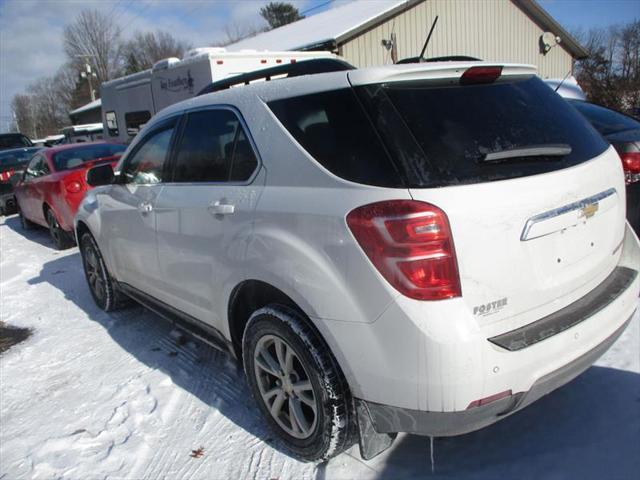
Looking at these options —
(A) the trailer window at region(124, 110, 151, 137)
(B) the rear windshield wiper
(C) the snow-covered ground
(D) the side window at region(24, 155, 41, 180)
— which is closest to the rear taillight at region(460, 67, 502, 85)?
(B) the rear windshield wiper

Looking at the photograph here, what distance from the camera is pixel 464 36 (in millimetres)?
18859

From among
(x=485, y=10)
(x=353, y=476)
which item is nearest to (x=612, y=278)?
(x=353, y=476)

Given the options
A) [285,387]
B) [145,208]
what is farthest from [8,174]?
[285,387]

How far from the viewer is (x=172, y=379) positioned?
3518 mm

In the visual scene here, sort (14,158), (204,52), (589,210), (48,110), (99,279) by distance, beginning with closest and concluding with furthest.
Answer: (589,210)
(99,279)
(204,52)
(14,158)
(48,110)

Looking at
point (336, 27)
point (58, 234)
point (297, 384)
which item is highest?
point (336, 27)

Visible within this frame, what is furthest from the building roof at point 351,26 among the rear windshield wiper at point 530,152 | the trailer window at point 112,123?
the rear windshield wiper at point 530,152

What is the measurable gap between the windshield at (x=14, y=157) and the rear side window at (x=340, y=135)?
12.1 metres

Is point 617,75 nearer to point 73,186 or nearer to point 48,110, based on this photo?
point 73,186

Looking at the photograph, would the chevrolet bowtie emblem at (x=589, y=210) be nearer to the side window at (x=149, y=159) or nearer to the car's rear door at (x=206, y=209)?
the car's rear door at (x=206, y=209)

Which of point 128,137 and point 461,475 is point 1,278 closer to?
point 128,137

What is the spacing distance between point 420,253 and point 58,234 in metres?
7.41

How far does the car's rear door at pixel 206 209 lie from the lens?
259cm

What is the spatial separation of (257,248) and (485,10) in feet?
66.1
